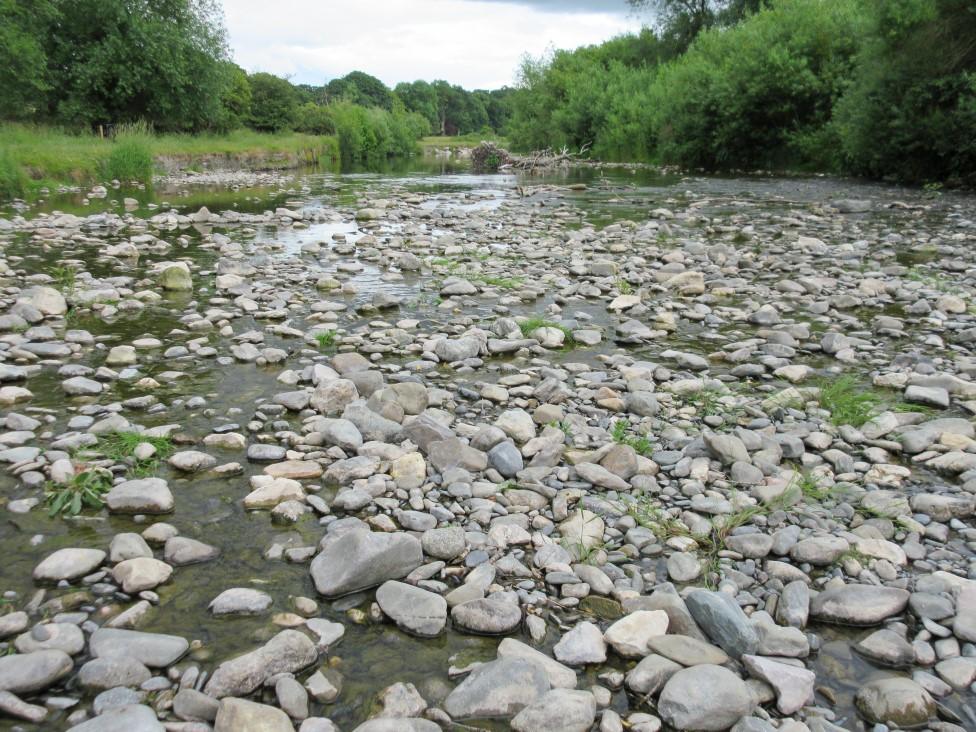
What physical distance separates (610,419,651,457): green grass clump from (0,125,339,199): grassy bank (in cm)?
1637

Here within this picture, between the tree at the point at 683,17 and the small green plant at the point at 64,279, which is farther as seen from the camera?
the tree at the point at 683,17

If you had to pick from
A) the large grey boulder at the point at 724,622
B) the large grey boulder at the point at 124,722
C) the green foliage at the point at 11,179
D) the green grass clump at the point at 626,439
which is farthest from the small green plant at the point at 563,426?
the green foliage at the point at 11,179

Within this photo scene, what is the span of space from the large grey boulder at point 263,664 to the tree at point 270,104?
62.5 m

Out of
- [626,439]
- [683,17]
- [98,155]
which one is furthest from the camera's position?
[683,17]

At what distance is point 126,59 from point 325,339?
32.7m

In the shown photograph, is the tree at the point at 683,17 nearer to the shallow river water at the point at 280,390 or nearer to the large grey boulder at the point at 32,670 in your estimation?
the shallow river water at the point at 280,390

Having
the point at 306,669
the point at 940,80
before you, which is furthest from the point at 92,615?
the point at 940,80

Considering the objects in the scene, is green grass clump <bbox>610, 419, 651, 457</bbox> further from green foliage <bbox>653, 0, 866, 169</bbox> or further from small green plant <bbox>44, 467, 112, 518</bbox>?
green foliage <bbox>653, 0, 866, 169</bbox>

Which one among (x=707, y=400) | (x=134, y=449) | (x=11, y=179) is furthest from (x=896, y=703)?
(x=11, y=179)

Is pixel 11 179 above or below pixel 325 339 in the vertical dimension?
above

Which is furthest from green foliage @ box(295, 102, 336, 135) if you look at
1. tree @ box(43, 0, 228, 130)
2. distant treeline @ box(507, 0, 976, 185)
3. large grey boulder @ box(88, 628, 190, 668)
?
large grey boulder @ box(88, 628, 190, 668)

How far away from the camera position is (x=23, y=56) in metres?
25.9

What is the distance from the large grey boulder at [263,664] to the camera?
2.14 meters

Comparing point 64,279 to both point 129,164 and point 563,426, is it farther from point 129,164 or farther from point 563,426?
point 129,164
